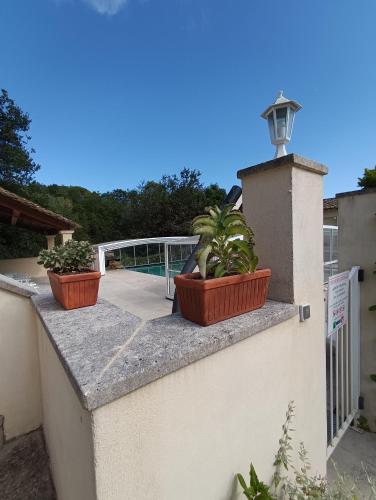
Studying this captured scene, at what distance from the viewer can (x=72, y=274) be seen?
1.52m

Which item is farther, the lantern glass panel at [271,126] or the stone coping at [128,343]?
the lantern glass panel at [271,126]

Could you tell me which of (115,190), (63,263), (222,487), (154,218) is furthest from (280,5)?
(115,190)

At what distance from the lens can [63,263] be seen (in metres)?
1.64

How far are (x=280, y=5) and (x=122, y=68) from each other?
653 cm

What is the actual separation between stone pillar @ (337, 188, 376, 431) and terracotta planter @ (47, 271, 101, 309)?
2.81 meters

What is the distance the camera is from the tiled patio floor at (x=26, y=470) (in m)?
1.41

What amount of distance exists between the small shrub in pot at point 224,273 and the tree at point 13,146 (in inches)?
527

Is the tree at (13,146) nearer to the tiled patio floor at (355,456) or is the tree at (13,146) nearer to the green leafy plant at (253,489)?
the green leafy plant at (253,489)

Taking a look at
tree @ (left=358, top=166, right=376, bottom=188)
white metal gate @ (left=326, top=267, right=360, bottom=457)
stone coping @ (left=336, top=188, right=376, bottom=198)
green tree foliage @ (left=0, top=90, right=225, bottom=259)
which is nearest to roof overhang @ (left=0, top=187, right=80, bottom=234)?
green tree foliage @ (left=0, top=90, right=225, bottom=259)

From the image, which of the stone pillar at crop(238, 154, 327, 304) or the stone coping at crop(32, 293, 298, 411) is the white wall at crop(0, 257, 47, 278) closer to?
the stone coping at crop(32, 293, 298, 411)

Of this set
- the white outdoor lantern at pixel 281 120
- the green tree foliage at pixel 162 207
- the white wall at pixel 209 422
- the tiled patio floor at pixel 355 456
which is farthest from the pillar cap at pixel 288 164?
the green tree foliage at pixel 162 207

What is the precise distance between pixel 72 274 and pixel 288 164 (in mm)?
1462

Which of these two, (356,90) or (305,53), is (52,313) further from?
(356,90)

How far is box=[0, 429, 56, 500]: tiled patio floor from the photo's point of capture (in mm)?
1414
